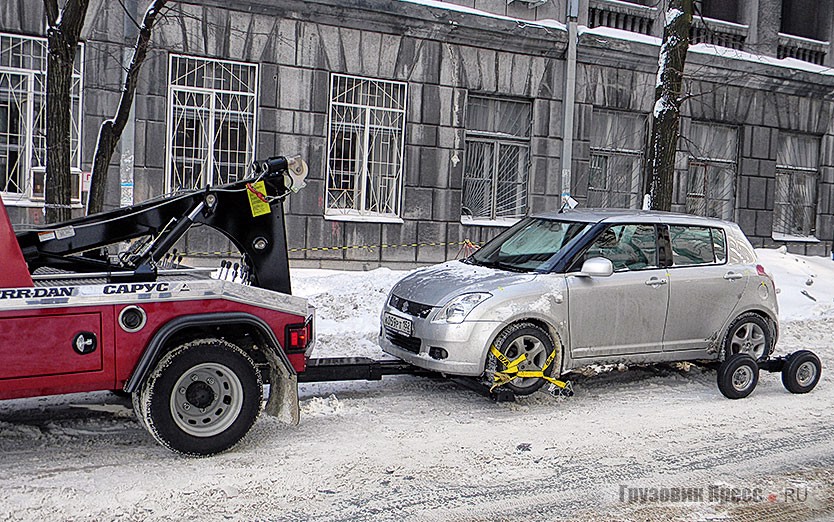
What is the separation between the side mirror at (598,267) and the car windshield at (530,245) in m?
0.40

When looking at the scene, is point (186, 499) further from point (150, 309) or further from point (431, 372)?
point (431, 372)

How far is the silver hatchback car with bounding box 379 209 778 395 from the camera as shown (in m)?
7.38

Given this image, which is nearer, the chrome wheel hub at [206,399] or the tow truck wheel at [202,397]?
the tow truck wheel at [202,397]

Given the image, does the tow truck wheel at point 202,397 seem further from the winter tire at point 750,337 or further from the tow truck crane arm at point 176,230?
the winter tire at point 750,337

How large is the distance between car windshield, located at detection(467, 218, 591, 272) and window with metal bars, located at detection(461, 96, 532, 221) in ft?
28.4

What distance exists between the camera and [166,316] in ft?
18.5

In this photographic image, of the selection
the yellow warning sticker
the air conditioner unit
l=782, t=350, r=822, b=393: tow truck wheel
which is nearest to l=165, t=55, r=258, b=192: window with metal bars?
the air conditioner unit

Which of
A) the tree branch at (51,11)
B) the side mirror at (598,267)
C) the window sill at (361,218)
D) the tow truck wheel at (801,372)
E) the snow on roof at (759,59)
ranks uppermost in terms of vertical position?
the snow on roof at (759,59)

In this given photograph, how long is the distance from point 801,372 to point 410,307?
3.97m

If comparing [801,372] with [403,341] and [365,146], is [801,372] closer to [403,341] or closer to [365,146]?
[403,341]

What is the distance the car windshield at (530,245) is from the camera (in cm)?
809

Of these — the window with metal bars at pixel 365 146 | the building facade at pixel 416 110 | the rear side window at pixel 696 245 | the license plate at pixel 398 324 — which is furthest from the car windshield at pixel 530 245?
the window with metal bars at pixel 365 146

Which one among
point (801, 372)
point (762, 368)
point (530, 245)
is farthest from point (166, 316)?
point (801, 372)

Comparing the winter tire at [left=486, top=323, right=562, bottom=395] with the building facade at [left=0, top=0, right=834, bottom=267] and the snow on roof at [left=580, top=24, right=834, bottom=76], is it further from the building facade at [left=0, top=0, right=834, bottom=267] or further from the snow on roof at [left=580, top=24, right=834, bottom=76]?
the snow on roof at [left=580, top=24, right=834, bottom=76]
